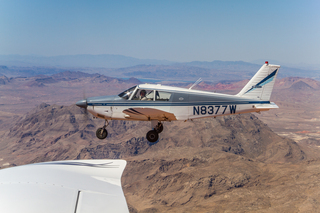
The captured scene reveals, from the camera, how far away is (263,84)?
18750 millimetres

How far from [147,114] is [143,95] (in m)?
1.29

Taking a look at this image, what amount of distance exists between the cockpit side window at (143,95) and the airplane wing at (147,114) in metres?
0.73

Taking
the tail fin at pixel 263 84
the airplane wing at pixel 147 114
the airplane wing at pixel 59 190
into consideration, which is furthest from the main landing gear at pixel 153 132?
the airplane wing at pixel 59 190

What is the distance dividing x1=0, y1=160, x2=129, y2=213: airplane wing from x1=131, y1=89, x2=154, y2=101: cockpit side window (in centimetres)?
698

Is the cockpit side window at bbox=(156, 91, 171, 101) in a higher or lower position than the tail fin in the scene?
lower

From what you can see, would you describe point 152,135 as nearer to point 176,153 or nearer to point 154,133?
point 154,133

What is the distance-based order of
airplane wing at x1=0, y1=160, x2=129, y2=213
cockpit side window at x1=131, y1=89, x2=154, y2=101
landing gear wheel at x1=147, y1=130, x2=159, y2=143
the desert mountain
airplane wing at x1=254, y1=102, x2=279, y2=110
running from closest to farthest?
airplane wing at x1=0, y1=160, x2=129, y2=213 < cockpit side window at x1=131, y1=89, x2=154, y2=101 < airplane wing at x1=254, y1=102, x2=279, y2=110 < landing gear wheel at x1=147, y1=130, x2=159, y2=143 < the desert mountain

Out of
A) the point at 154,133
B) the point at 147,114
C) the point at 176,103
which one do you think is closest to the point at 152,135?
the point at 154,133

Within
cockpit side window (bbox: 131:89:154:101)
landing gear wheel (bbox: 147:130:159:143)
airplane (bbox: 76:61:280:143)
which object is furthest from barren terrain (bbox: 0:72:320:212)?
landing gear wheel (bbox: 147:130:159:143)

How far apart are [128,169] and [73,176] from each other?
7502 cm

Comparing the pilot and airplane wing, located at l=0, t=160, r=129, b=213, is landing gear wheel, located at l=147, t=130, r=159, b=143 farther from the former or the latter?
airplane wing, located at l=0, t=160, r=129, b=213

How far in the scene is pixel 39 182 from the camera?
868 centimetres

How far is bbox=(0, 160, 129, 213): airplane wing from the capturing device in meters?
7.33

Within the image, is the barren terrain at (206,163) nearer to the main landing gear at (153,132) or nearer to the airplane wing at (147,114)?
the main landing gear at (153,132)
